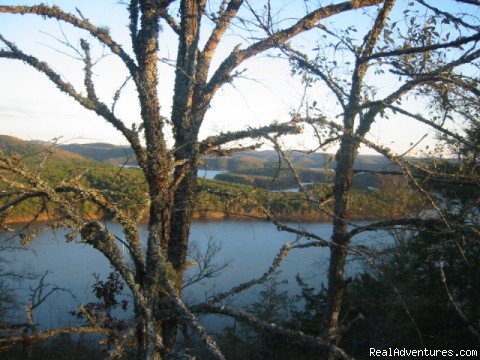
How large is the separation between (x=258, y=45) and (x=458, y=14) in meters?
1.66

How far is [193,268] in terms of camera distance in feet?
42.1

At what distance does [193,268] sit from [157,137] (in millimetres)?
10002

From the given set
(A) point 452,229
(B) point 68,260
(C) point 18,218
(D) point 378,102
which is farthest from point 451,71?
(C) point 18,218

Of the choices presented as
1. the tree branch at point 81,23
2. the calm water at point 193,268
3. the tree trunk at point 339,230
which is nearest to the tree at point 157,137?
the tree branch at point 81,23

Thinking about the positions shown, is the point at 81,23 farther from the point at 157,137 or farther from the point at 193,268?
the point at 193,268

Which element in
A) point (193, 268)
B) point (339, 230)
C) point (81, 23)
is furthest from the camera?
point (193, 268)

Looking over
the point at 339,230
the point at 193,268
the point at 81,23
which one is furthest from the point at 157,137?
the point at 193,268

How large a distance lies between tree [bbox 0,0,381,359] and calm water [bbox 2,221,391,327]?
6.21 m

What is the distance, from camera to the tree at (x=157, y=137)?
2.62 m

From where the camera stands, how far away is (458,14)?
111 inches

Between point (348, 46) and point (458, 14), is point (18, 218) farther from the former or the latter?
point (458, 14)

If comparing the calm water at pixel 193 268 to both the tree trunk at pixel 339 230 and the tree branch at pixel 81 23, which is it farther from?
the tree branch at pixel 81 23

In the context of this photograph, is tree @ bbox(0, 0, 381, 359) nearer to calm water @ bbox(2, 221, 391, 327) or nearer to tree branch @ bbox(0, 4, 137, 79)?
tree branch @ bbox(0, 4, 137, 79)

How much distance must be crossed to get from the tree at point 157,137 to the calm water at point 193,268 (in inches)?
244
